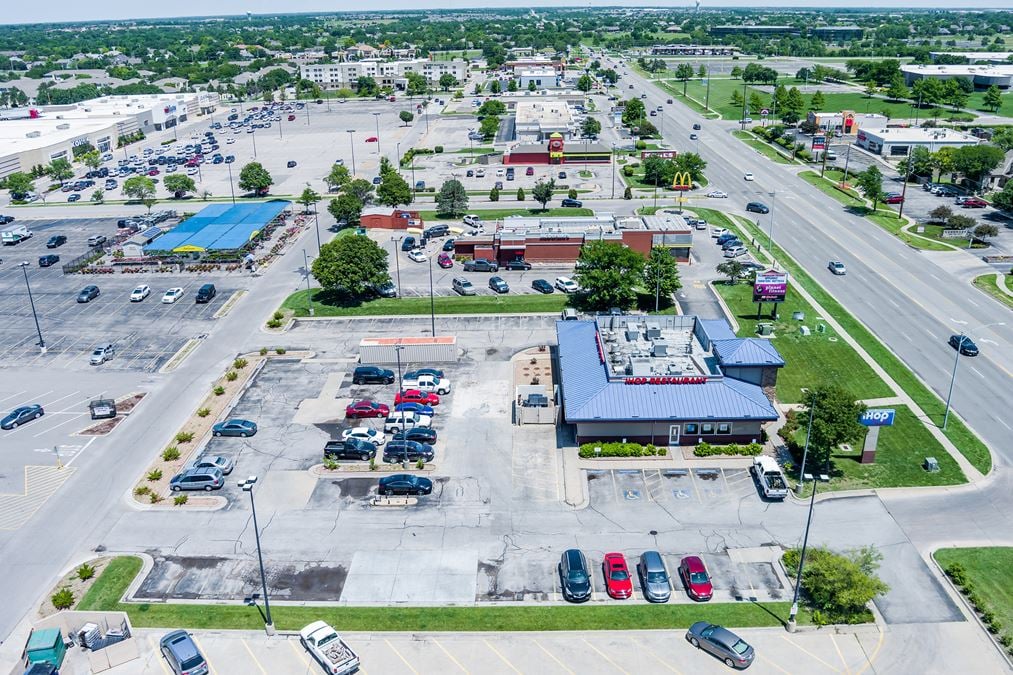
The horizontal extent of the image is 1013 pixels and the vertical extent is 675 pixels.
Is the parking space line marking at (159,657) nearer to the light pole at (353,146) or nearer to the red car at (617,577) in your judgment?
the red car at (617,577)

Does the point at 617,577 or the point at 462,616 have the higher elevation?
the point at 617,577

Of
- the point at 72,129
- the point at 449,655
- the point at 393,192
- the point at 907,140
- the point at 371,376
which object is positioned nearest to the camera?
the point at 449,655

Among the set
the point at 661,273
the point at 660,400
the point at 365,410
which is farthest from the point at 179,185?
the point at 660,400

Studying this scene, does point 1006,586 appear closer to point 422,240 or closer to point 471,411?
point 471,411

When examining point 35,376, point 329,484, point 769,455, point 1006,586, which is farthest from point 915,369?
point 35,376

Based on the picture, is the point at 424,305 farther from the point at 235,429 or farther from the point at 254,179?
the point at 254,179
